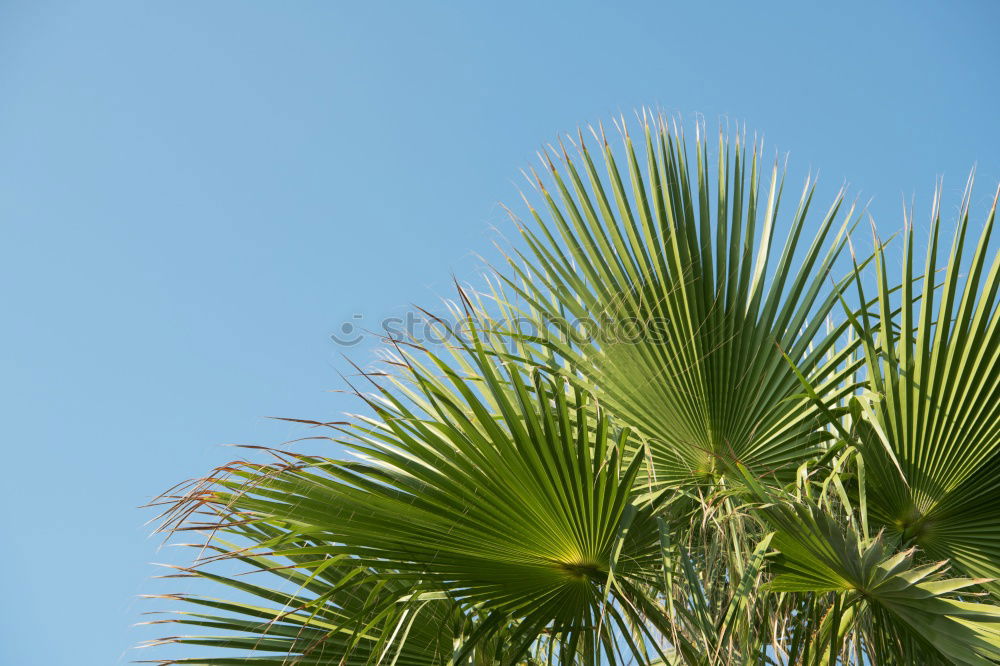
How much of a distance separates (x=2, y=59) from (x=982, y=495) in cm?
1273

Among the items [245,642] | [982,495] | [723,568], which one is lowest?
[245,642]

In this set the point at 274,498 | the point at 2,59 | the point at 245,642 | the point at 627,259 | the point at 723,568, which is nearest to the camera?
the point at 274,498

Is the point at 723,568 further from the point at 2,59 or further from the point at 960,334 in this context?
A: the point at 2,59

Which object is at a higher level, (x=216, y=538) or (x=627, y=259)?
(x=627, y=259)

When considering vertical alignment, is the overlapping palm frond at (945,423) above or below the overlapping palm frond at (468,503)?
above

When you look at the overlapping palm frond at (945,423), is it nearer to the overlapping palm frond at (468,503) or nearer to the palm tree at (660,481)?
the palm tree at (660,481)

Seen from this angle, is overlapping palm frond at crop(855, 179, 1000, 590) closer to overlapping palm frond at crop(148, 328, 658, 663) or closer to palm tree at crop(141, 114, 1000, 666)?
palm tree at crop(141, 114, 1000, 666)

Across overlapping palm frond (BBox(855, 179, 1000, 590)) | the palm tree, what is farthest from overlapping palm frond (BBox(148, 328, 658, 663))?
overlapping palm frond (BBox(855, 179, 1000, 590))

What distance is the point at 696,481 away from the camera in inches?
111

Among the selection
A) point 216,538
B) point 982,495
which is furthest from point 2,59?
→ point 982,495

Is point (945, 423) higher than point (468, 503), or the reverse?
point (945, 423)

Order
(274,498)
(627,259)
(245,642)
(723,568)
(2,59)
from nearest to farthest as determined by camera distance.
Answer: (274,498) < (245,642) < (723,568) < (627,259) < (2,59)

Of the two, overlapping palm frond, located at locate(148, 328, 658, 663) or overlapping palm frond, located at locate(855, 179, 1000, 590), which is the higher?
overlapping palm frond, located at locate(855, 179, 1000, 590)

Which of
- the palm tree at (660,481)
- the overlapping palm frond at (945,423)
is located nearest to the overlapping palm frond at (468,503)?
the palm tree at (660,481)
